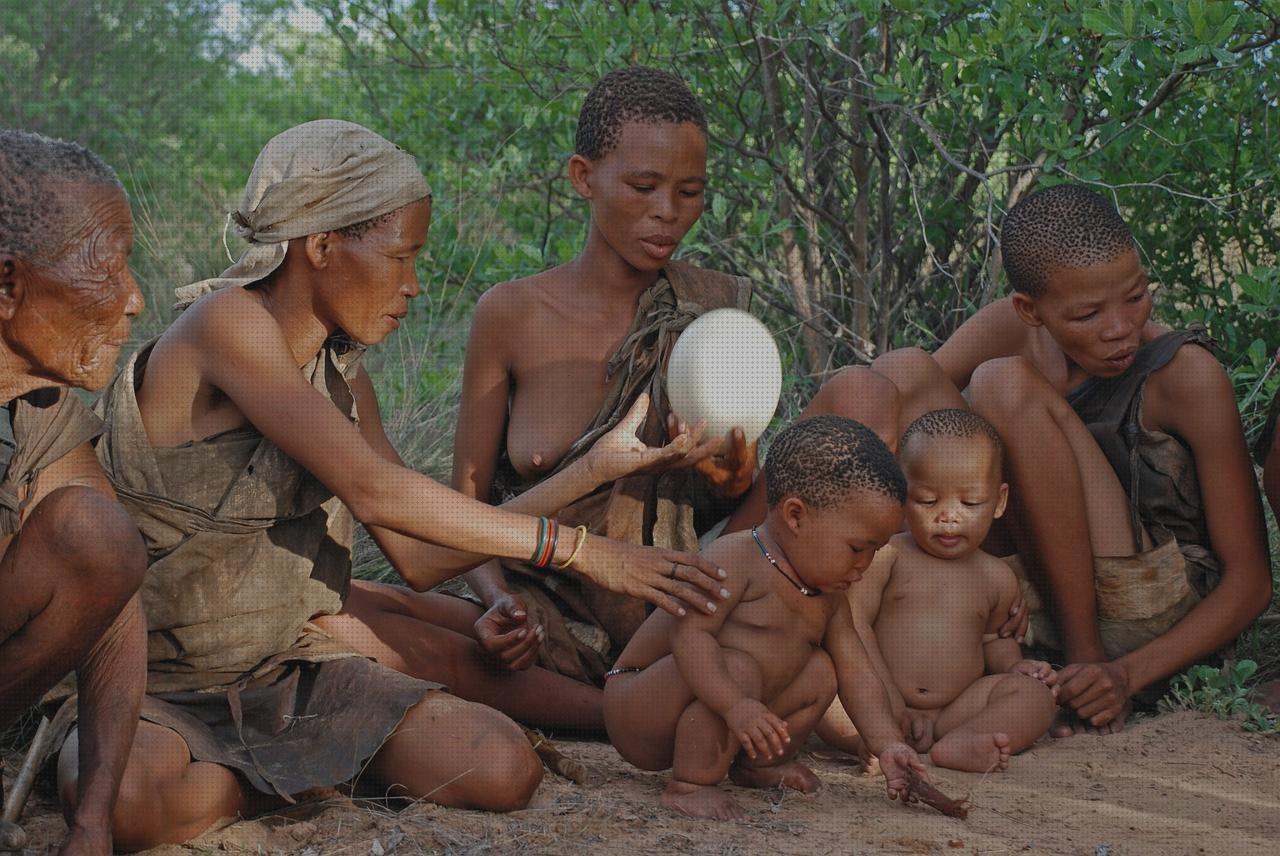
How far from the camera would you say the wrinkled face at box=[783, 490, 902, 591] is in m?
2.83

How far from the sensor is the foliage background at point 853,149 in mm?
4238

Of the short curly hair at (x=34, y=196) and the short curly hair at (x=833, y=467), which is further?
the short curly hair at (x=833, y=467)

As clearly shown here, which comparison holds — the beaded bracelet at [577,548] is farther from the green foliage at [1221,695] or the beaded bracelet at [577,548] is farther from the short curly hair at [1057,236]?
the green foliage at [1221,695]

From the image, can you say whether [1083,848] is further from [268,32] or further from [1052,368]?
[268,32]

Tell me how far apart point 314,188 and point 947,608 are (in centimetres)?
170

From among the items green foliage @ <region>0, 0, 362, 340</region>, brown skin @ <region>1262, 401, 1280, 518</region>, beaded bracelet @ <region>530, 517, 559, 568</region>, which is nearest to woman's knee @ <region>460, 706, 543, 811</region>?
beaded bracelet @ <region>530, 517, 559, 568</region>

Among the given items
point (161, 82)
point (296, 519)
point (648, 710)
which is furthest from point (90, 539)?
point (161, 82)

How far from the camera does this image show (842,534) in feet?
9.33

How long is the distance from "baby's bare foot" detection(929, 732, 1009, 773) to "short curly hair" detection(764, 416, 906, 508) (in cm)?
63

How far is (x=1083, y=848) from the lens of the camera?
2635mm

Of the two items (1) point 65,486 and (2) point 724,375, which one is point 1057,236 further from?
(1) point 65,486

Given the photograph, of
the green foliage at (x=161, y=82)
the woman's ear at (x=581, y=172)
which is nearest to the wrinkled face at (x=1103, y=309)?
the woman's ear at (x=581, y=172)

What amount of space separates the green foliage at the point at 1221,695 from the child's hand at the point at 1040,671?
39 cm

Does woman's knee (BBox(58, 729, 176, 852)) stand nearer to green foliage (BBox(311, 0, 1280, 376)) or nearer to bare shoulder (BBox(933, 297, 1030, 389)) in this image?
bare shoulder (BBox(933, 297, 1030, 389))
